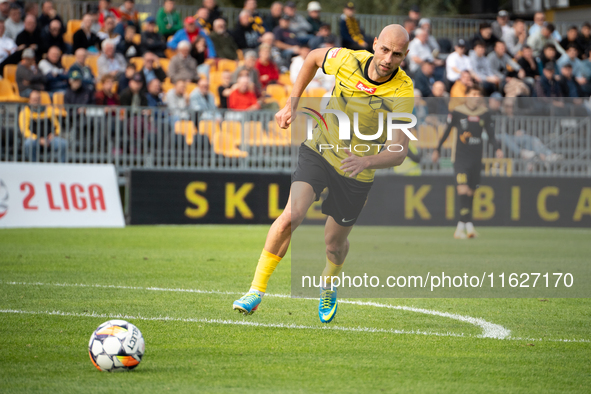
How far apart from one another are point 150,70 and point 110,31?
5.53 feet

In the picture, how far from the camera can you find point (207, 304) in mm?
6785

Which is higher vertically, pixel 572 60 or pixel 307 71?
pixel 307 71

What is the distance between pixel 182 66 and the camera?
1819cm

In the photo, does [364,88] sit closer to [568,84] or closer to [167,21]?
[167,21]

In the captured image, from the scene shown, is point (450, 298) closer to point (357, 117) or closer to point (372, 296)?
point (372, 296)

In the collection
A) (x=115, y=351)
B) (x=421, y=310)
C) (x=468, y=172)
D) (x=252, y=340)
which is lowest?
(x=468, y=172)

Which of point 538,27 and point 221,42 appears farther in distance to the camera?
point 538,27

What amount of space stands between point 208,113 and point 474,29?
12.5 m

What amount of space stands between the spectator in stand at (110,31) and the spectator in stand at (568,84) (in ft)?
38.7

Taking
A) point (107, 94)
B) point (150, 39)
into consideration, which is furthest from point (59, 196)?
point (150, 39)

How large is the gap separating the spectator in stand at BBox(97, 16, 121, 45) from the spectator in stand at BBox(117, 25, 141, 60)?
12 cm

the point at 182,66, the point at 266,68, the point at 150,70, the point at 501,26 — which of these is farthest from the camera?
the point at 501,26

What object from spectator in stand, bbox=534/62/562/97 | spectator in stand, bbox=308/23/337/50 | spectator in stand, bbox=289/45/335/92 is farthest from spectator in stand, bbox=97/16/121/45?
spectator in stand, bbox=534/62/562/97

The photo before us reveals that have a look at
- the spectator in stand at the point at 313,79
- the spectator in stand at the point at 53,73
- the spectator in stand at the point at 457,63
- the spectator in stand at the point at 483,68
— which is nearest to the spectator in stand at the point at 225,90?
the spectator in stand at the point at 313,79
